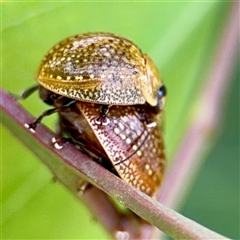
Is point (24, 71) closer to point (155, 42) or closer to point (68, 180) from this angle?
point (68, 180)

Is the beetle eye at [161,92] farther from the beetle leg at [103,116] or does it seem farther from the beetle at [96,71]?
the beetle leg at [103,116]

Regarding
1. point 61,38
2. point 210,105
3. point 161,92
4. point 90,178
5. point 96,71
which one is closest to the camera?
point 90,178

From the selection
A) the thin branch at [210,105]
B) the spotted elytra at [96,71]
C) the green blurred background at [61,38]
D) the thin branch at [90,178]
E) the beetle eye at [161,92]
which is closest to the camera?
the thin branch at [90,178]

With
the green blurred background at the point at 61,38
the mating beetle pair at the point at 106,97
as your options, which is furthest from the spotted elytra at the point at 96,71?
the green blurred background at the point at 61,38

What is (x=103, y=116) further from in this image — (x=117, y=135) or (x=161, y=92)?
(x=161, y=92)

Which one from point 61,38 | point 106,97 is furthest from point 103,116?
point 61,38

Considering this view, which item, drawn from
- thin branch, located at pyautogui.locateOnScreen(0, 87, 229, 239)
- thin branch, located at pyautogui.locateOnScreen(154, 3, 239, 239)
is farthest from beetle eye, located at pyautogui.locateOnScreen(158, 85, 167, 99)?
thin branch, located at pyautogui.locateOnScreen(154, 3, 239, 239)

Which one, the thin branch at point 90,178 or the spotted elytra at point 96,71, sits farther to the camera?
the spotted elytra at point 96,71

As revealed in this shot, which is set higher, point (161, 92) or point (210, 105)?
point (161, 92)
